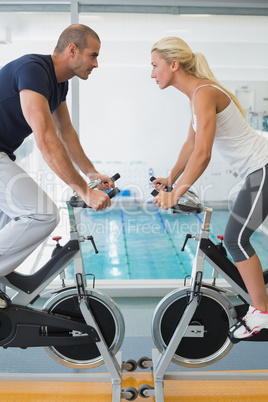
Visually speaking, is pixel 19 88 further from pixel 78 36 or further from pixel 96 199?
pixel 96 199

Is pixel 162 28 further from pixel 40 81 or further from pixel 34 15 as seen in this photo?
pixel 40 81

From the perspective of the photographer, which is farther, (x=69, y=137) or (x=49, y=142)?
(x=69, y=137)

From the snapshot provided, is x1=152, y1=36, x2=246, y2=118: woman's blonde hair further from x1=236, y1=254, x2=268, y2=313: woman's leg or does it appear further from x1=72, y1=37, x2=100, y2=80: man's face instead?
x1=236, y1=254, x2=268, y2=313: woman's leg

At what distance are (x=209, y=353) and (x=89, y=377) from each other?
24.7 inches

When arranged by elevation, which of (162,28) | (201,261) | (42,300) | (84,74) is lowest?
(42,300)

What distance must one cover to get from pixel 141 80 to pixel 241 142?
173cm

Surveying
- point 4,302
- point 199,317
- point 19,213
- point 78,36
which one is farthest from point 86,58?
point 199,317

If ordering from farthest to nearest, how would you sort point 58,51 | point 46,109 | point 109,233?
point 109,233 → point 58,51 → point 46,109

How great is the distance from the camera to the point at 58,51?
2324mm

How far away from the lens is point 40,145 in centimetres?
211

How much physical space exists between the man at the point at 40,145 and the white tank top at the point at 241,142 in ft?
2.06

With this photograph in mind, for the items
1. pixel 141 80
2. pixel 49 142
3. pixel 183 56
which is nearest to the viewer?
pixel 49 142

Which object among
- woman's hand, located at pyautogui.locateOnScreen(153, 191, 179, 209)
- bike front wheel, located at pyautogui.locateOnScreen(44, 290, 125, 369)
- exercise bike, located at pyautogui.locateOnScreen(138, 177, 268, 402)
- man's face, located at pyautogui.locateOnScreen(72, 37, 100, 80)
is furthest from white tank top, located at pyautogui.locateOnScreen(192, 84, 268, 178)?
bike front wheel, located at pyautogui.locateOnScreen(44, 290, 125, 369)

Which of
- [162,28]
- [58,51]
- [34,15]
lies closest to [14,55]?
[34,15]
